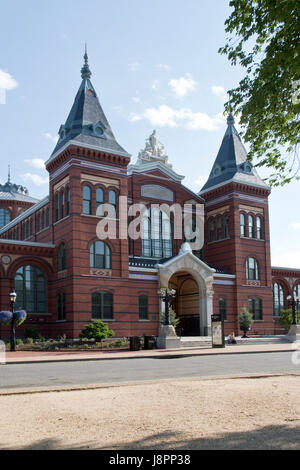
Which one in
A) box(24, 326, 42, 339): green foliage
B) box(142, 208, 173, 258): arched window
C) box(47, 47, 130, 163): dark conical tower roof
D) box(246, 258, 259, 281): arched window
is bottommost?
box(24, 326, 42, 339): green foliage

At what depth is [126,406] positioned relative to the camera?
8.84 m

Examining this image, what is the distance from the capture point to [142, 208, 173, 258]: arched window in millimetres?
41388

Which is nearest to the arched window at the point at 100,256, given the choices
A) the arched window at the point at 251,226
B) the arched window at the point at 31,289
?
the arched window at the point at 31,289

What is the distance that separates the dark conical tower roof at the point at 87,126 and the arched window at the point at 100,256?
6.84 m

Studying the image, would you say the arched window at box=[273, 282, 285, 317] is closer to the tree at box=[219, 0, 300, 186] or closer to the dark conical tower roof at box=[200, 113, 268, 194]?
the dark conical tower roof at box=[200, 113, 268, 194]

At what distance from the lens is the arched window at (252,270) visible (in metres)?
43.3

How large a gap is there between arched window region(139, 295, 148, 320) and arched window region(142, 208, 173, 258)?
5302 millimetres

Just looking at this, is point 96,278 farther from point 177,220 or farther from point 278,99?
point 278,99

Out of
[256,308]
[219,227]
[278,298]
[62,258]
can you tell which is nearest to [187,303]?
[256,308]

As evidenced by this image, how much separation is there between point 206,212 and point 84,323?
18.4 metres

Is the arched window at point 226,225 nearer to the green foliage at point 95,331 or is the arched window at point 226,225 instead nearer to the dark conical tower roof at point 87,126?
the dark conical tower roof at point 87,126

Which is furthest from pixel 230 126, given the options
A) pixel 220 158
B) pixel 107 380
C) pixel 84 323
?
pixel 107 380

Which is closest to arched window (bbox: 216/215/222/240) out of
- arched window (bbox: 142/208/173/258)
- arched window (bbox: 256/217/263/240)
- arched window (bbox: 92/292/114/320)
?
arched window (bbox: 256/217/263/240)

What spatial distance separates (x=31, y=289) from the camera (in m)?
35.1
